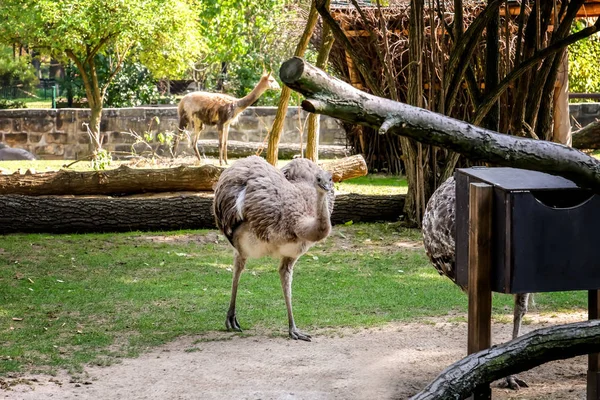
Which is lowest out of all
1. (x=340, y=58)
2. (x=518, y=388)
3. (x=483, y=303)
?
(x=518, y=388)

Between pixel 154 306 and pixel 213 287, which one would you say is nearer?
pixel 154 306

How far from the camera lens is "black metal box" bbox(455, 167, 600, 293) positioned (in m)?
4.07

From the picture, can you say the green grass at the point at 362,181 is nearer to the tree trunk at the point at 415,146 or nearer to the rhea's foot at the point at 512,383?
the tree trunk at the point at 415,146

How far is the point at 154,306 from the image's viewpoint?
765 cm

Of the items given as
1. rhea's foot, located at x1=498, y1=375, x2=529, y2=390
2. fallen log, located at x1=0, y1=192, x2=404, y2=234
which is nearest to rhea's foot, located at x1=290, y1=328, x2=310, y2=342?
rhea's foot, located at x1=498, y1=375, x2=529, y2=390

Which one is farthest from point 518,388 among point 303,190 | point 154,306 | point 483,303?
point 154,306

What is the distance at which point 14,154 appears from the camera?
723 inches

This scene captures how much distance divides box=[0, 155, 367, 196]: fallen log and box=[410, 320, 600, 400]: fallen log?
29.5 feet

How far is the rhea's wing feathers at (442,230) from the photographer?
539 cm

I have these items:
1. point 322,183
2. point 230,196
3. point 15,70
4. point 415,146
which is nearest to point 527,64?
point 415,146

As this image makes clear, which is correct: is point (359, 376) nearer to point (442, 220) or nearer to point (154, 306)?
point (442, 220)

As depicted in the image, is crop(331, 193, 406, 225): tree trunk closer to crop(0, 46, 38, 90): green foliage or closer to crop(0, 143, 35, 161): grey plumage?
crop(0, 143, 35, 161): grey plumage

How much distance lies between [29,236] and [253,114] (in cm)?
952

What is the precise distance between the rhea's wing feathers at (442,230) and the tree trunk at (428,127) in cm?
212
